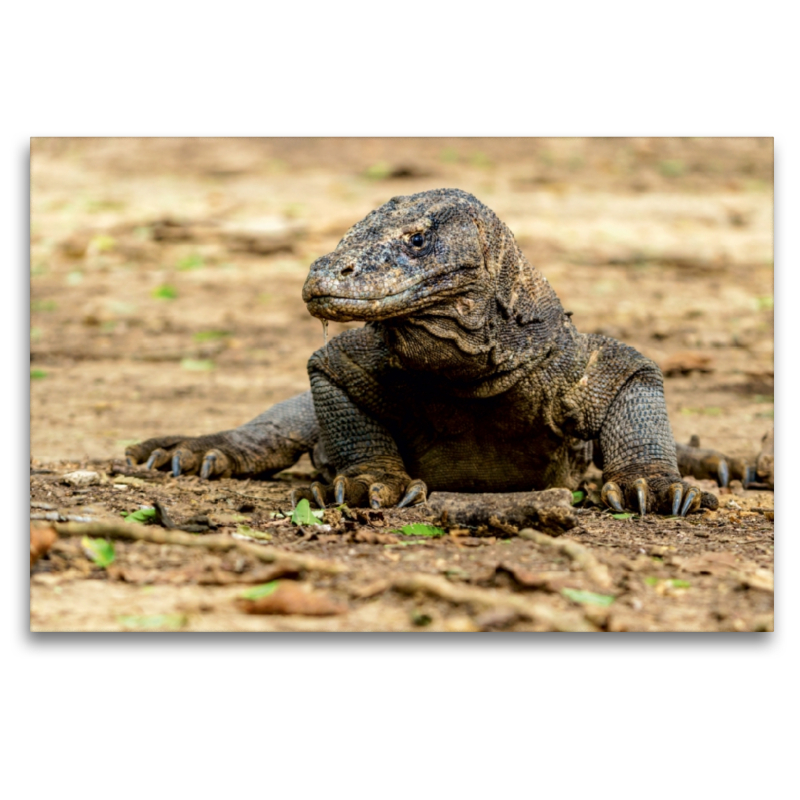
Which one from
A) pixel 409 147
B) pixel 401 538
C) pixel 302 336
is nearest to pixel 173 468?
pixel 401 538

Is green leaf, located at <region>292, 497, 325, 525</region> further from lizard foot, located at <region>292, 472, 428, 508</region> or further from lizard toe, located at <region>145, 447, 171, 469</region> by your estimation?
lizard toe, located at <region>145, 447, 171, 469</region>

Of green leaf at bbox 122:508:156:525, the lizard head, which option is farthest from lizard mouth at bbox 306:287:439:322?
green leaf at bbox 122:508:156:525

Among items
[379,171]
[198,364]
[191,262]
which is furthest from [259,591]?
[379,171]

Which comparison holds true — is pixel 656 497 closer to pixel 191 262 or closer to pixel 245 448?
pixel 245 448

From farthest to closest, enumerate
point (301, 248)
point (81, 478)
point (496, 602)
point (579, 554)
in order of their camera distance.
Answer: point (301, 248), point (81, 478), point (579, 554), point (496, 602)

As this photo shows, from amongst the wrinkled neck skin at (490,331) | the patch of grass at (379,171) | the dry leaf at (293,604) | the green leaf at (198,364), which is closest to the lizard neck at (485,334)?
the wrinkled neck skin at (490,331)

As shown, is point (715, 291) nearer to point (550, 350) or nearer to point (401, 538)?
point (550, 350)

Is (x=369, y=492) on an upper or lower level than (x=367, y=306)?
lower
